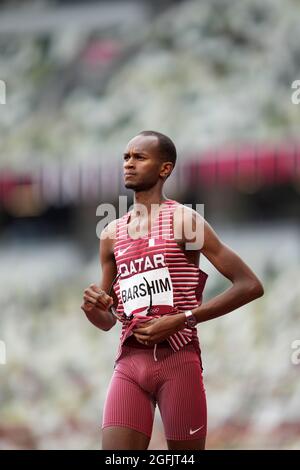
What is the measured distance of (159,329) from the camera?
3371 millimetres

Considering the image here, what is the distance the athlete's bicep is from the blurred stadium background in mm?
2960

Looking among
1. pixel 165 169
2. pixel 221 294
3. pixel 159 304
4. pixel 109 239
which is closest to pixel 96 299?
pixel 159 304

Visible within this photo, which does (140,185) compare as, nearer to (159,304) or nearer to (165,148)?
(165,148)

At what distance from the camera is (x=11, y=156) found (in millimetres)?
7281

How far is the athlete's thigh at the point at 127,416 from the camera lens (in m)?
3.39

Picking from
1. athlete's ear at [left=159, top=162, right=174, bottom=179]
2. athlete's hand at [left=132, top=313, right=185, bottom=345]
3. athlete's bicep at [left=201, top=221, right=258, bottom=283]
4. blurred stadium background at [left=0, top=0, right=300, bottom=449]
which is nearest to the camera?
athlete's hand at [left=132, top=313, right=185, bottom=345]

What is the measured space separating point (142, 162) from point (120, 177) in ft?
11.4

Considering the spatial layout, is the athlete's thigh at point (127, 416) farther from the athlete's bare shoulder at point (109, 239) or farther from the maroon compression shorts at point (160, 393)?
the athlete's bare shoulder at point (109, 239)

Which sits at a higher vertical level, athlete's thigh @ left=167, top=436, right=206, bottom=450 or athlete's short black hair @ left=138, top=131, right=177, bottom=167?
athlete's short black hair @ left=138, top=131, right=177, bottom=167

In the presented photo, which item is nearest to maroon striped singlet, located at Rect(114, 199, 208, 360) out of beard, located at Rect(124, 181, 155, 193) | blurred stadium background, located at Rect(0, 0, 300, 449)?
beard, located at Rect(124, 181, 155, 193)

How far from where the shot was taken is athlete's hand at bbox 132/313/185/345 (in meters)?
3.37

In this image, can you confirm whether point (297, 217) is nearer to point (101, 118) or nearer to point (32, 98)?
point (101, 118)

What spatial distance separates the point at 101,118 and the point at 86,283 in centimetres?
126

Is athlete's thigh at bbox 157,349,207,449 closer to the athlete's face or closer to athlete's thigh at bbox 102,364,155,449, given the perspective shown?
athlete's thigh at bbox 102,364,155,449
